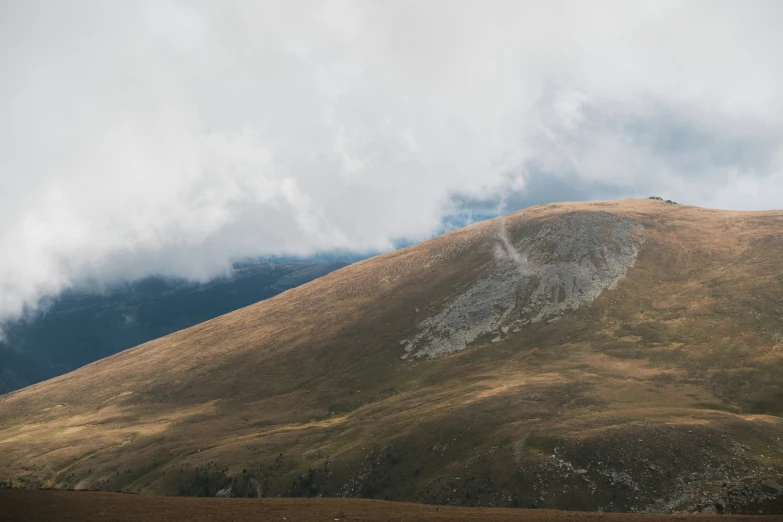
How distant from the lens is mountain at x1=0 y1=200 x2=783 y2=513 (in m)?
73.0

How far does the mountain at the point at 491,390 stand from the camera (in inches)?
2874

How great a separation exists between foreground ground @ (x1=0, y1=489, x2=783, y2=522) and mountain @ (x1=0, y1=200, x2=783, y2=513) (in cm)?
1641

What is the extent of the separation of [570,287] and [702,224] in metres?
69.0

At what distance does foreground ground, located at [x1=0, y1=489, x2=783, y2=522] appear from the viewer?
46.7 metres

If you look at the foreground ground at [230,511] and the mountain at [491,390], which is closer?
the foreground ground at [230,511]

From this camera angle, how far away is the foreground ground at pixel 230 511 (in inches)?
1838

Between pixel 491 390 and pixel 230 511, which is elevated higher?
pixel 230 511

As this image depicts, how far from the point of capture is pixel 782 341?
10481cm

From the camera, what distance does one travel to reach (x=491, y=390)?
105m

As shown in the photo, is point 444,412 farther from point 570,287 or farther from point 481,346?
point 570,287

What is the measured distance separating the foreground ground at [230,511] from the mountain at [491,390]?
16411 millimetres

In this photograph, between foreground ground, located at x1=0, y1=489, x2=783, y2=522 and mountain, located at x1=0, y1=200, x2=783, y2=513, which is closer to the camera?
foreground ground, located at x1=0, y1=489, x2=783, y2=522

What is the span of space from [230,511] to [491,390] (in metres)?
65.7

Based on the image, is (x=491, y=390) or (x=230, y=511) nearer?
(x=230, y=511)
